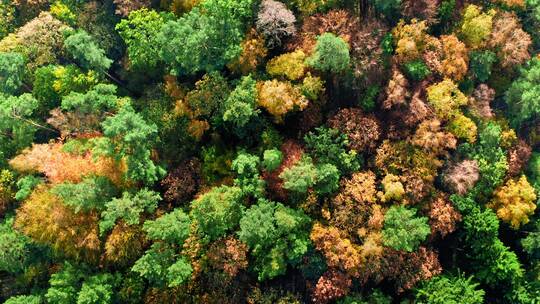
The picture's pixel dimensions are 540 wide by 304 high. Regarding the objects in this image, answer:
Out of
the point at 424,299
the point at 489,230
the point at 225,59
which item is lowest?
the point at 424,299

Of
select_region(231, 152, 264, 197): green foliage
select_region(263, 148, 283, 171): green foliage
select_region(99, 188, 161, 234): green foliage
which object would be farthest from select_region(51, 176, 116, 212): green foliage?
select_region(263, 148, 283, 171): green foliage

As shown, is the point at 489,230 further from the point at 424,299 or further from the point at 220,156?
the point at 220,156

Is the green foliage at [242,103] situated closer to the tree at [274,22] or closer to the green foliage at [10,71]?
the tree at [274,22]

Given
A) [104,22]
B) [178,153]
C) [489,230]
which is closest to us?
[489,230]

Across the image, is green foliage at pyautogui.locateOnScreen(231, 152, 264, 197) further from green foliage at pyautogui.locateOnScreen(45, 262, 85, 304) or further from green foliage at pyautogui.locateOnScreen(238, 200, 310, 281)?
green foliage at pyautogui.locateOnScreen(45, 262, 85, 304)

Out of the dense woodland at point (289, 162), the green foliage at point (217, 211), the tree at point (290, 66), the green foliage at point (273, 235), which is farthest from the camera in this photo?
the tree at point (290, 66)

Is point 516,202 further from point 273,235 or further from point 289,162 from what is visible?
point 273,235

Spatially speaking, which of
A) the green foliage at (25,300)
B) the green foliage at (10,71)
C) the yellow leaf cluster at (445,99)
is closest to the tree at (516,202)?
the yellow leaf cluster at (445,99)

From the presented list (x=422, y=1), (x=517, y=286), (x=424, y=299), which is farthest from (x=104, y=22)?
(x=517, y=286)
